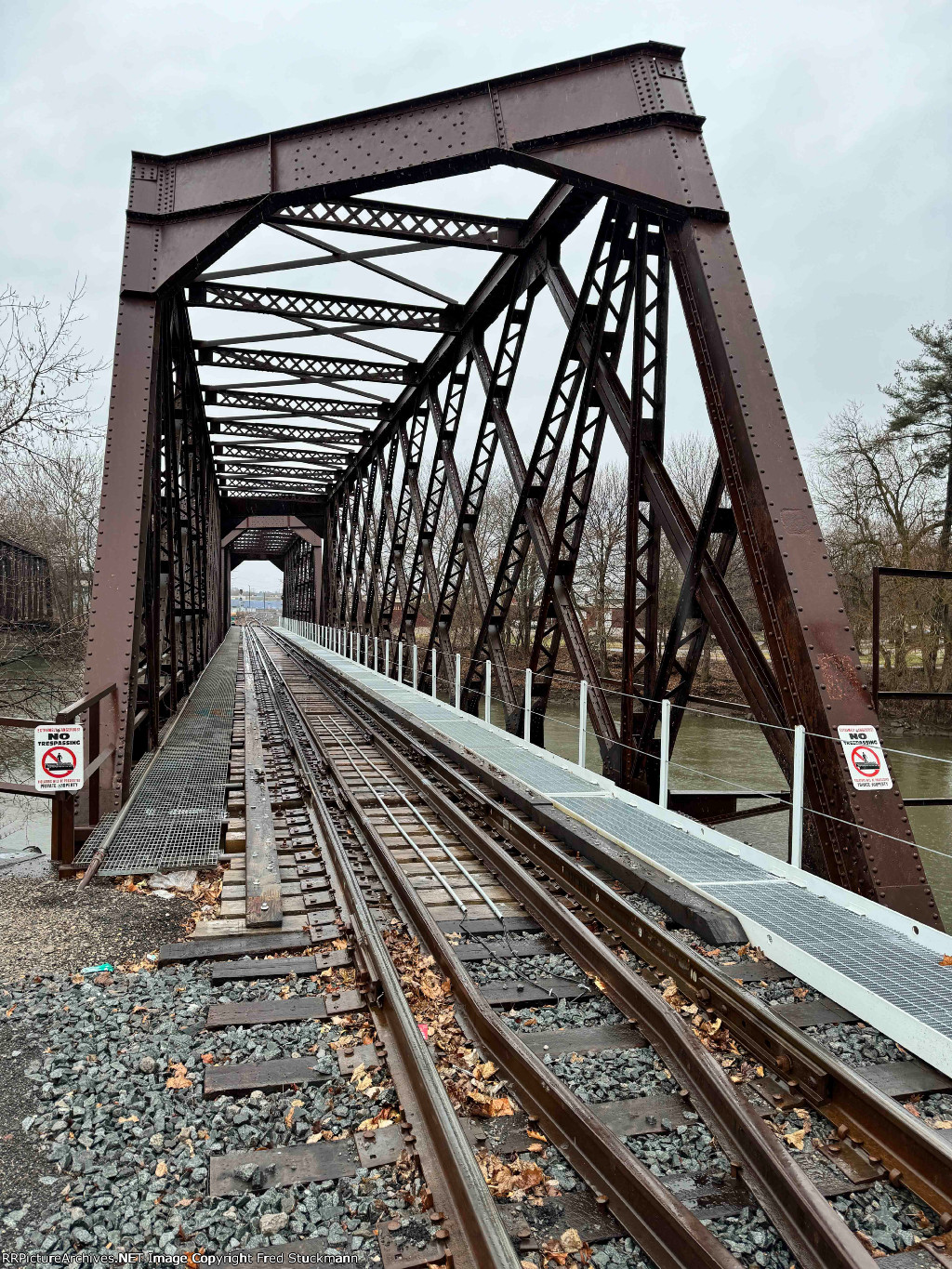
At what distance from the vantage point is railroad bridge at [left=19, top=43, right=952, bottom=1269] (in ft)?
8.99

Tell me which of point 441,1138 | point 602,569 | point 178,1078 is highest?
point 602,569

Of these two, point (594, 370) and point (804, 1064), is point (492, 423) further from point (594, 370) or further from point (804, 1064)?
point (804, 1064)

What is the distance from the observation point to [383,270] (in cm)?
1114

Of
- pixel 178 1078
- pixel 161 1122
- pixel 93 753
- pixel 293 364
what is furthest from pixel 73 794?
pixel 293 364

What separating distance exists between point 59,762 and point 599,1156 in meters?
4.52

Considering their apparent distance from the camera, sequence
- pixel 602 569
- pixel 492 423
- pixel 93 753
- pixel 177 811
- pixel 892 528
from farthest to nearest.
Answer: pixel 602 569 → pixel 892 528 → pixel 492 423 → pixel 177 811 → pixel 93 753

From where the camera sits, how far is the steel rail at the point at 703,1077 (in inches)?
88.8

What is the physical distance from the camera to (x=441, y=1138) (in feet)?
8.80

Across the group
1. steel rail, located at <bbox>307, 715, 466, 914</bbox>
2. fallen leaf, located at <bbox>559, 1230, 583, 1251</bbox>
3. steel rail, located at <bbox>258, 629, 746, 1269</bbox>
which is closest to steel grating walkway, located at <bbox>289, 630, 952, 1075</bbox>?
steel rail, located at <bbox>307, 715, 466, 914</bbox>

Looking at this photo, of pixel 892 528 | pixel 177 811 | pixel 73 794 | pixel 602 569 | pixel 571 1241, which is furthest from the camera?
pixel 602 569

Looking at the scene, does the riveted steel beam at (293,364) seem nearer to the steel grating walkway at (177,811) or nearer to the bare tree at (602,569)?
the steel grating walkway at (177,811)

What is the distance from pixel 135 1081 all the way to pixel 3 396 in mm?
9401

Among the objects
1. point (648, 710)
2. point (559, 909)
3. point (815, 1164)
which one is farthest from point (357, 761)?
point (815, 1164)

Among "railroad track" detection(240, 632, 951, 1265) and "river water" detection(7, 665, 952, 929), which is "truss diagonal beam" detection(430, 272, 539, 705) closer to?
"river water" detection(7, 665, 952, 929)
